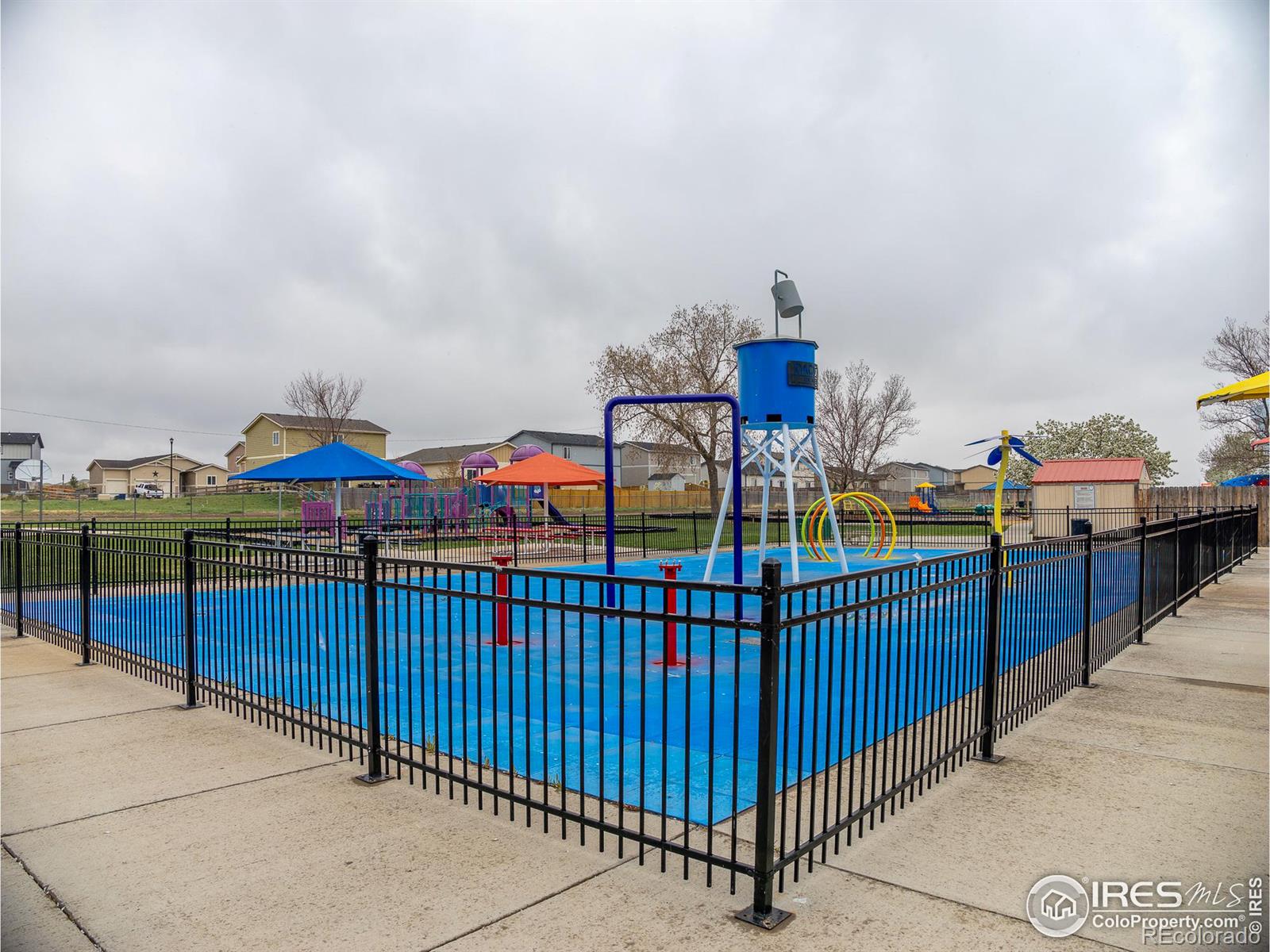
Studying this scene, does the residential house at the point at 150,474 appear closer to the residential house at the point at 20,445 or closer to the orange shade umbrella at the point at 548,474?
the residential house at the point at 20,445

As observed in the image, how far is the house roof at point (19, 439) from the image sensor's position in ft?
230

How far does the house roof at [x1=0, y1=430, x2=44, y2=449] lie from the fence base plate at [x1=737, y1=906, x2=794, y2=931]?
274ft

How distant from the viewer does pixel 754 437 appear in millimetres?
20359

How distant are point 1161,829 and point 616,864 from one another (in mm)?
2810

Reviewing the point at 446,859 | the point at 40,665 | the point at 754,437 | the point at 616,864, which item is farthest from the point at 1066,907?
the point at 754,437

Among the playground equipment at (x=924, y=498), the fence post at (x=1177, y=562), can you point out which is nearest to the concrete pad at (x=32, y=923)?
the fence post at (x=1177, y=562)

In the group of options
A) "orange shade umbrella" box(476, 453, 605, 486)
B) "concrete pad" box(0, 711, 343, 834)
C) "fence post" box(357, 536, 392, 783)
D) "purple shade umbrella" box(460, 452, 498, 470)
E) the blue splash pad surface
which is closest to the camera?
the blue splash pad surface

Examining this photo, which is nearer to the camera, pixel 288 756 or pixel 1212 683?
pixel 288 756

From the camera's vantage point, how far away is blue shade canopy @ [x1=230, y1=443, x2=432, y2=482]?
1747 cm

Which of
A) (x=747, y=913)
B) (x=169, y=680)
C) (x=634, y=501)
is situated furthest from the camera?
(x=634, y=501)

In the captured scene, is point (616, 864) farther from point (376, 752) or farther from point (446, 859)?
point (376, 752)

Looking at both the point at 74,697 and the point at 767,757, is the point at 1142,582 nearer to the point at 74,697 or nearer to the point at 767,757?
the point at 767,757

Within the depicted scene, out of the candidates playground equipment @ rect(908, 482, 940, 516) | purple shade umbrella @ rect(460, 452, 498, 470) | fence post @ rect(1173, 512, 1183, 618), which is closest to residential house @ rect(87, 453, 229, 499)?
purple shade umbrella @ rect(460, 452, 498, 470)

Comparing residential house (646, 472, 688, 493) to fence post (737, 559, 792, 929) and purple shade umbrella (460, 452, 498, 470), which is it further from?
fence post (737, 559, 792, 929)
